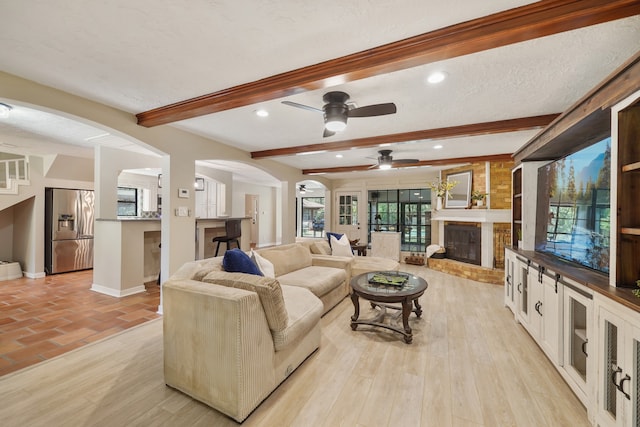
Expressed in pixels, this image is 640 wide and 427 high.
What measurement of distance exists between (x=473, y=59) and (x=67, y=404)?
3755mm

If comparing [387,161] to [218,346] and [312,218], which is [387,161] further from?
[312,218]

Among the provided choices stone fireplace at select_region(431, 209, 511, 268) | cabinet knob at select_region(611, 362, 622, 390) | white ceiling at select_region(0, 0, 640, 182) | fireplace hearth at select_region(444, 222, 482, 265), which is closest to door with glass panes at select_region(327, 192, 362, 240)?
stone fireplace at select_region(431, 209, 511, 268)

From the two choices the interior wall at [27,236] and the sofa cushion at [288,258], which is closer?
the sofa cushion at [288,258]

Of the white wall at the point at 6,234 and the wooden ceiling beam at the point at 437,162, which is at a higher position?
the wooden ceiling beam at the point at 437,162

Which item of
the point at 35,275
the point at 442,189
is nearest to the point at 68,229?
the point at 35,275

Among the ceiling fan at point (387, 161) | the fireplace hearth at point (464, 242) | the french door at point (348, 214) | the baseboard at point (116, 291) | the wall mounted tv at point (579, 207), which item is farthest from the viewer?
the french door at point (348, 214)

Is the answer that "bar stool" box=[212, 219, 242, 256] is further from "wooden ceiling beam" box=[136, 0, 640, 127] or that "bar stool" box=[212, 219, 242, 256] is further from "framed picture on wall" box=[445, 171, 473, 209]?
"framed picture on wall" box=[445, 171, 473, 209]

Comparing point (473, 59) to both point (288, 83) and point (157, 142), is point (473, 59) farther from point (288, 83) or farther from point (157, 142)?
point (157, 142)

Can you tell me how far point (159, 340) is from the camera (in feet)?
9.09

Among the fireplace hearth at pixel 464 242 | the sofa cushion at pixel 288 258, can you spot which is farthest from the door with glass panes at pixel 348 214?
the sofa cushion at pixel 288 258

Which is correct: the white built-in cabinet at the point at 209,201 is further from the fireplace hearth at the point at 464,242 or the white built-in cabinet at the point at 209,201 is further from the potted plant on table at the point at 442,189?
the fireplace hearth at the point at 464,242

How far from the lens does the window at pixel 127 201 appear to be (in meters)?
6.93

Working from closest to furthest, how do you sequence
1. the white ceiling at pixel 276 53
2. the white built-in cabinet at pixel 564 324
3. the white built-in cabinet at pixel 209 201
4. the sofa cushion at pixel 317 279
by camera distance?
the white ceiling at pixel 276 53
the white built-in cabinet at pixel 564 324
the sofa cushion at pixel 317 279
the white built-in cabinet at pixel 209 201

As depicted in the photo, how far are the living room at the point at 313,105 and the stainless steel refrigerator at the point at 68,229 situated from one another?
0.18m
